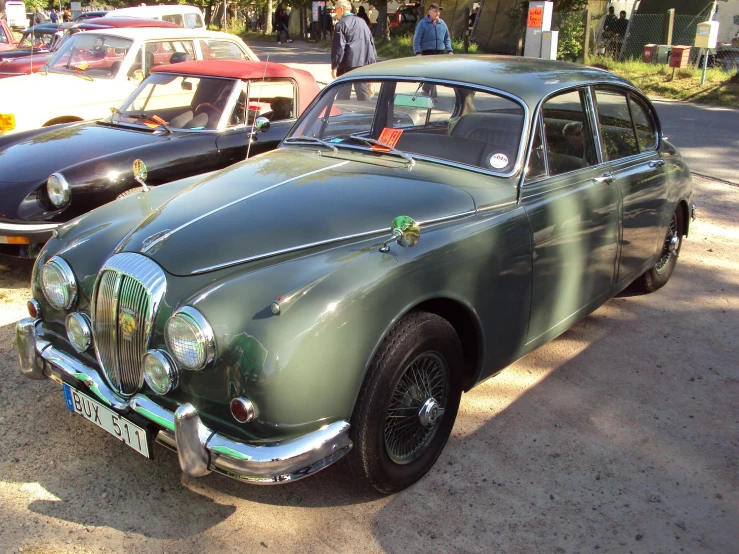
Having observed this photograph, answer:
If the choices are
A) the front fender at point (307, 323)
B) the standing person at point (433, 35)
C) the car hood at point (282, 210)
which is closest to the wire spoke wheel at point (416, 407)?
the front fender at point (307, 323)

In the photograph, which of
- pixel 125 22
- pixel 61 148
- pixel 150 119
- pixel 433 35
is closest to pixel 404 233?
pixel 61 148

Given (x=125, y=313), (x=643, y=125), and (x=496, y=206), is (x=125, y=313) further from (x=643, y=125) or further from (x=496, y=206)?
(x=643, y=125)

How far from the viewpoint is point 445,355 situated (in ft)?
9.89

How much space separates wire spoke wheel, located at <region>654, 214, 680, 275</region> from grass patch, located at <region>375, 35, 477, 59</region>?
805 inches

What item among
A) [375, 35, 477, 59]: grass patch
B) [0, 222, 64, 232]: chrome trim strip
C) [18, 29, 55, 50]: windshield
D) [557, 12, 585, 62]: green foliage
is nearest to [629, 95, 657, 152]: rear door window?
[0, 222, 64, 232]: chrome trim strip

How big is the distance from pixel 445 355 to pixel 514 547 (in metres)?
0.80

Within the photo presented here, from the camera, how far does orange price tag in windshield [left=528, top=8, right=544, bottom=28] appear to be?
52.6ft

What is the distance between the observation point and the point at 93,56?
319 inches

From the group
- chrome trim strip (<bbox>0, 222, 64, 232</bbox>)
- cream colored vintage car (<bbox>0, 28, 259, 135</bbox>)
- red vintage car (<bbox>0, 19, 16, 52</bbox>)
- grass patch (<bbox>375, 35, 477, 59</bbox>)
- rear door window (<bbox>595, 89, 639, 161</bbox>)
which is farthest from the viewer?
grass patch (<bbox>375, 35, 477, 59</bbox>)

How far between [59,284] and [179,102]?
3539 mm

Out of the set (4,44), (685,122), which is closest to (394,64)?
(685,122)

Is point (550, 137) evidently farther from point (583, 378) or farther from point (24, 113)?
point (24, 113)

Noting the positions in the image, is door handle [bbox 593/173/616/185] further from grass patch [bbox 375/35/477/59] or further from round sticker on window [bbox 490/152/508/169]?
grass patch [bbox 375/35/477/59]

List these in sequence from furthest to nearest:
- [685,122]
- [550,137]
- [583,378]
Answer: [685,122], [583,378], [550,137]
